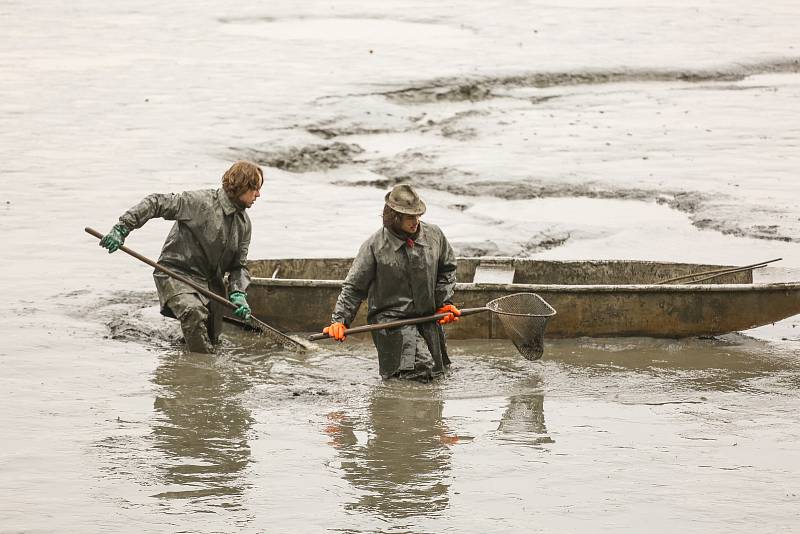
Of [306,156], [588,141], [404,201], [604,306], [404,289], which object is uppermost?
[588,141]

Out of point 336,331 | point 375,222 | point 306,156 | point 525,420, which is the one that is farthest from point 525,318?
point 306,156

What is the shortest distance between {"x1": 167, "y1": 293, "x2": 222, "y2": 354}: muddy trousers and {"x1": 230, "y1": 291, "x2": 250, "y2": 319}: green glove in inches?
9.8

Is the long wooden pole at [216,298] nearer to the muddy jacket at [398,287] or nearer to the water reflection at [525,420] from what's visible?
the muddy jacket at [398,287]

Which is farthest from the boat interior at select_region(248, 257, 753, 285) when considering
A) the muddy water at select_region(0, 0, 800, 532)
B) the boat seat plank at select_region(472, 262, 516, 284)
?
the muddy water at select_region(0, 0, 800, 532)

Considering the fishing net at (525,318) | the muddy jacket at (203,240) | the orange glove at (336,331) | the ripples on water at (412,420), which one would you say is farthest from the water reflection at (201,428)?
the fishing net at (525,318)

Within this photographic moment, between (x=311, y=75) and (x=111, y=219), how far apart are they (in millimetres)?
8726

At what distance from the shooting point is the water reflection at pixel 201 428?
7453 millimetres

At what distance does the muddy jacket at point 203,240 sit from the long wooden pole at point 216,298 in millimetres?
126

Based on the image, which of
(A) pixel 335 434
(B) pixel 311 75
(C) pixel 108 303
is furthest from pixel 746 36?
(A) pixel 335 434

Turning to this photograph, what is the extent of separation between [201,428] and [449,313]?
6.29 ft

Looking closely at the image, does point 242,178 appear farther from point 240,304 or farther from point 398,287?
point 398,287

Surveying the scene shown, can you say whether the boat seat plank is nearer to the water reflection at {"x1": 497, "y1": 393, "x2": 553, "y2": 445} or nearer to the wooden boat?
the wooden boat

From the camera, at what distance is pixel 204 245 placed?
10188mm

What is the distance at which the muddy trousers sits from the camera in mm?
10109
